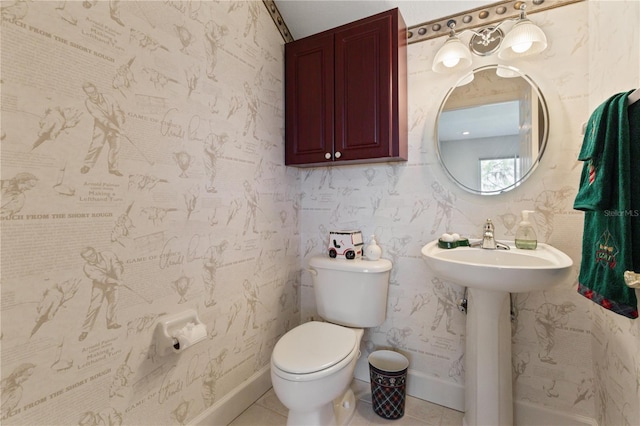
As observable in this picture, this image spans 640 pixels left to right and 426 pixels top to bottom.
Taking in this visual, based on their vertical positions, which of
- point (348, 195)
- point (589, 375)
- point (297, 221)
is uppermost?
point (348, 195)

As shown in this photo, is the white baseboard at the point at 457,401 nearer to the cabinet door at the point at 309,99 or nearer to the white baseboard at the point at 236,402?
the white baseboard at the point at 236,402

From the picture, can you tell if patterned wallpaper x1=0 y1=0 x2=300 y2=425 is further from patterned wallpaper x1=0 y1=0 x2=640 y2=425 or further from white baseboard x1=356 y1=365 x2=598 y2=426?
white baseboard x1=356 y1=365 x2=598 y2=426

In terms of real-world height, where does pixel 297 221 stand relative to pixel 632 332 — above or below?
above

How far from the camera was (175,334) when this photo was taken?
1.14 m

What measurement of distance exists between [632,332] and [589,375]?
1.72 feet

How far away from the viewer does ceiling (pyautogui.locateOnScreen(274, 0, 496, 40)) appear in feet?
5.03

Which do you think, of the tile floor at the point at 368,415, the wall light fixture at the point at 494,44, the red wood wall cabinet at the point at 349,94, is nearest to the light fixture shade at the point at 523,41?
the wall light fixture at the point at 494,44

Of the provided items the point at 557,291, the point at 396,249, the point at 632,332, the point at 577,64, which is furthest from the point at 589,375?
the point at 577,64

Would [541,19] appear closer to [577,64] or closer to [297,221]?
[577,64]

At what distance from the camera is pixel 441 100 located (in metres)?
1.57

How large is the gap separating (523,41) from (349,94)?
824 millimetres

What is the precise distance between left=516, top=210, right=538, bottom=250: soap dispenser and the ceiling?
1123 mm

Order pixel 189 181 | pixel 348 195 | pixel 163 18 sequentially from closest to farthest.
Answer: pixel 163 18, pixel 189 181, pixel 348 195

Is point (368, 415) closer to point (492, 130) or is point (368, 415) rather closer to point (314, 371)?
point (314, 371)
